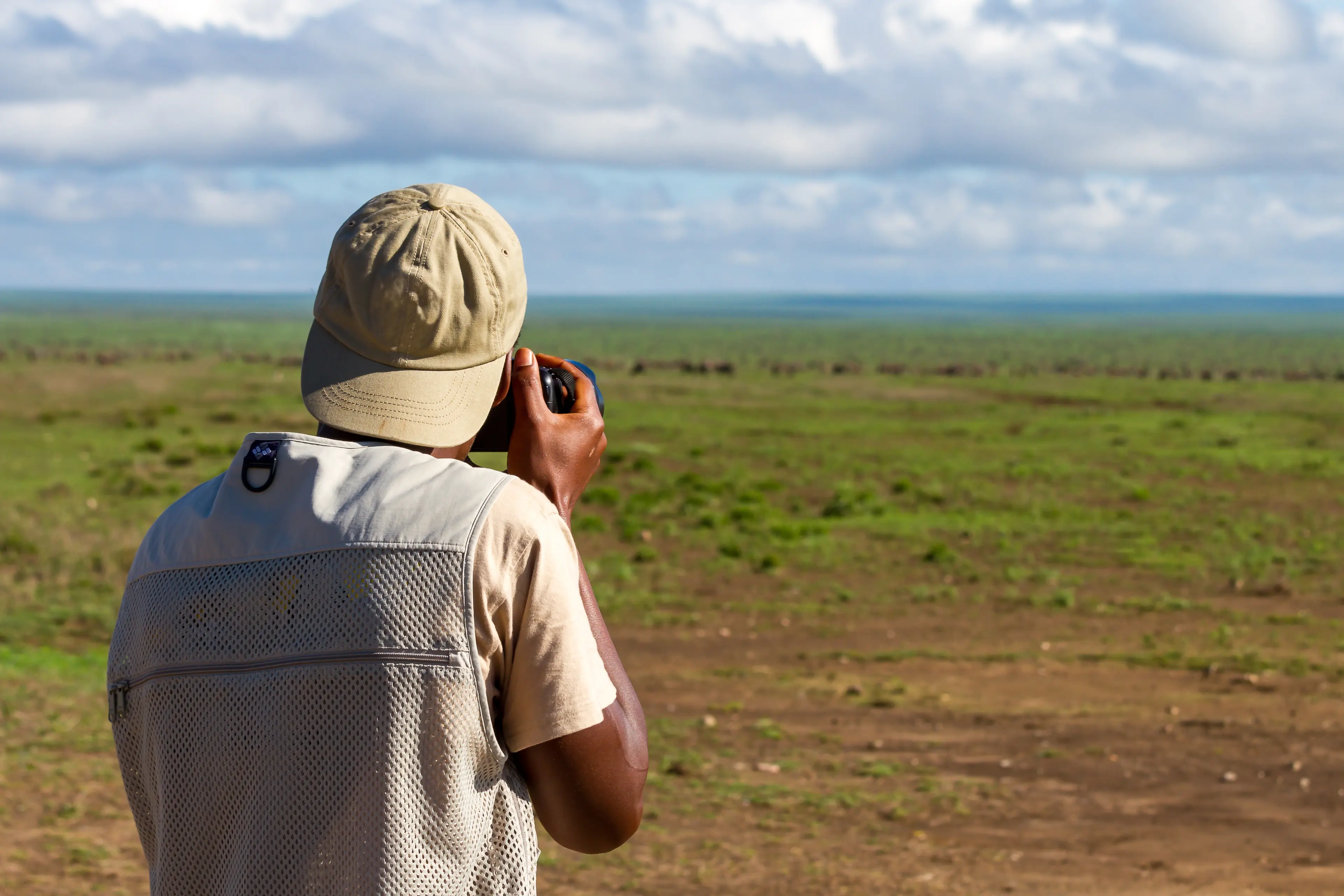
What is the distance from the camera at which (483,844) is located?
1542mm

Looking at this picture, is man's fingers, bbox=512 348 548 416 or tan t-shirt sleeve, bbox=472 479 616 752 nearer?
tan t-shirt sleeve, bbox=472 479 616 752

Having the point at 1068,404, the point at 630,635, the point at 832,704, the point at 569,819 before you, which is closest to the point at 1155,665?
the point at 832,704

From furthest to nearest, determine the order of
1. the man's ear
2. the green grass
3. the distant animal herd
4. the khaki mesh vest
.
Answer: the distant animal herd < the green grass < the man's ear < the khaki mesh vest

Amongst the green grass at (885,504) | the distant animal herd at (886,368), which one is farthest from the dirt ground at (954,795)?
the distant animal herd at (886,368)

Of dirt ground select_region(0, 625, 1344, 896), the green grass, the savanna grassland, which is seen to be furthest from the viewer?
the green grass

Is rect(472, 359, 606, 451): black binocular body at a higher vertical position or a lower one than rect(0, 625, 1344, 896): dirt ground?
higher

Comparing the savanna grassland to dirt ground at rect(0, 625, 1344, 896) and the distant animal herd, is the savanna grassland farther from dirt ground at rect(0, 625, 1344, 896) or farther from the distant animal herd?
the distant animal herd

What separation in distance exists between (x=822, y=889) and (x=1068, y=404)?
3821 cm

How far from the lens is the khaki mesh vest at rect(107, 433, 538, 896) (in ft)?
4.84

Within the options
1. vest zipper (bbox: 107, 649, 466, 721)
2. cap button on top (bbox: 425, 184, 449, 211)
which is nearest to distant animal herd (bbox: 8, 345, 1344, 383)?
cap button on top (bbox: 425, 184, 449, 211)

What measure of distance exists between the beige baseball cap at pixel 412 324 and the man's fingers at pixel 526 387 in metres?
0.09

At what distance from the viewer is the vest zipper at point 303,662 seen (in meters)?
1.48

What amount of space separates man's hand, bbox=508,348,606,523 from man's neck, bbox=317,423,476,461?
0.10m

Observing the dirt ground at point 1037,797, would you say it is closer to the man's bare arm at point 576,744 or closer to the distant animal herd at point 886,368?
the man's bare arm at point 576,744
